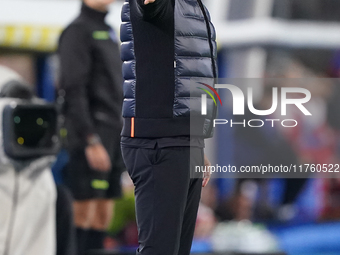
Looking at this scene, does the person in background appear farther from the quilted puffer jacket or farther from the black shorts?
the quilted puffer jacket

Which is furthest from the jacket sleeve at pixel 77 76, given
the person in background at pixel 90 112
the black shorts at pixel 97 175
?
Answer: the black shorts at pixel 97 175

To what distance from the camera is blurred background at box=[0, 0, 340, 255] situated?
16.3 ft

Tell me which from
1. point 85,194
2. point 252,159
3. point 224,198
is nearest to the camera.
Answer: point 85,194

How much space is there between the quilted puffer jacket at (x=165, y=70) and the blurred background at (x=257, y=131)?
242cm

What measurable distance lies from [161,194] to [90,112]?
1.50 meters

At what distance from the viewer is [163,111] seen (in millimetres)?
1930

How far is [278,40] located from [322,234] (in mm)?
1888

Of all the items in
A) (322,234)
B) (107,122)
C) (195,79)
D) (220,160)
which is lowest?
(322,234)

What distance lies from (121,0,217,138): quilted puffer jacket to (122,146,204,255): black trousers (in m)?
0.07

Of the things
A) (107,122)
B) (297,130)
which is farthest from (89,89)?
(297,130)

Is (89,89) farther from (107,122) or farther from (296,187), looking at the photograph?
(296,187)

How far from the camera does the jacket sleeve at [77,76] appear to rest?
10.6 ft

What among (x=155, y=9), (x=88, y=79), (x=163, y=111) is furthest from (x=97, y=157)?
(x=155, y=9)

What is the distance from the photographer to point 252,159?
202 inches
